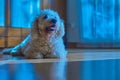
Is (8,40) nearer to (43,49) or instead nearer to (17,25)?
(17,25)

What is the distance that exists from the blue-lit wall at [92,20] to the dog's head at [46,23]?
219cm

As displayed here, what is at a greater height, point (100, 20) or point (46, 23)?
point (100, 20)

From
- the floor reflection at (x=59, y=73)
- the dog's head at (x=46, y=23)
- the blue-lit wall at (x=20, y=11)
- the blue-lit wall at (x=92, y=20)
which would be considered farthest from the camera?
the blue-lit wall at (x=92, y=20)

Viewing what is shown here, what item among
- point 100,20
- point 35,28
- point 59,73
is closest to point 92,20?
point 100,20

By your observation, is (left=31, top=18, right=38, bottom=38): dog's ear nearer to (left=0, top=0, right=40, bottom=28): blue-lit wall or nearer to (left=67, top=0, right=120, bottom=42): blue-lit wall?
(left=0, top=0, right=40, bottom=28): blue-lit wall

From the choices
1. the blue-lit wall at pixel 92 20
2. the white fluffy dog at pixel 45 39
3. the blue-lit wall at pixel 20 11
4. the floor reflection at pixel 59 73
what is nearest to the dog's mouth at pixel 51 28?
the white fluffy dog at pixel 45 39

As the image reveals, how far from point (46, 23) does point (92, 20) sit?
237 cm

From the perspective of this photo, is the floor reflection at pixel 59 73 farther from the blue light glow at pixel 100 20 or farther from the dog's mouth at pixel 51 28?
the blue light glow at pixel 100 20

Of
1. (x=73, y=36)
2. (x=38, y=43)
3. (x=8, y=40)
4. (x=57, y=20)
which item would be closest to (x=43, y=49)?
(x=38, y=43)

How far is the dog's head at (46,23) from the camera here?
88.7 inches

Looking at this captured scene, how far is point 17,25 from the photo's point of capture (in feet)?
13.5

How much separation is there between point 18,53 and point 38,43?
327mm

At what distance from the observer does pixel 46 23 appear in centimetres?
225

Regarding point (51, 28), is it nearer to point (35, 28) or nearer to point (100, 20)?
point (35, 28)
